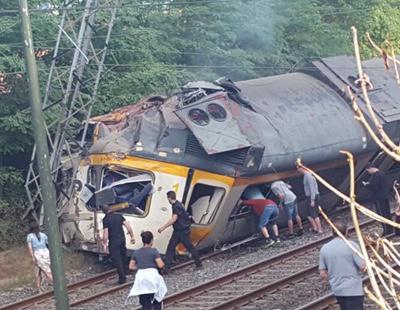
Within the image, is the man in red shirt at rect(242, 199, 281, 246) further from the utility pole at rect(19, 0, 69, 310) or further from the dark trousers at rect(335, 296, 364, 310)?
the dark trousers at rect(335, 296, 364, 310)

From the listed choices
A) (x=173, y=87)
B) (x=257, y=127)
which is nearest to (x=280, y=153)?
(x=257, y=127)

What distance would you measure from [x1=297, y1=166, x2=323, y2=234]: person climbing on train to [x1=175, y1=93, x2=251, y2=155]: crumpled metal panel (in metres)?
2.29

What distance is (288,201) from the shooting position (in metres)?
16.7

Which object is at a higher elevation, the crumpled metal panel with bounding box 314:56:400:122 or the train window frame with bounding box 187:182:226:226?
the crumpled metal panel with bounding box 314:56:400:122

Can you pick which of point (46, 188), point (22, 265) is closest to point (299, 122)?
point (22, 265)

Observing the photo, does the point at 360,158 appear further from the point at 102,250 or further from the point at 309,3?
the point at 309,3

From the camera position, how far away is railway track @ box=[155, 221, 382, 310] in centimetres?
1216

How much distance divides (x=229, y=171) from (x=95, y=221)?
260 cm

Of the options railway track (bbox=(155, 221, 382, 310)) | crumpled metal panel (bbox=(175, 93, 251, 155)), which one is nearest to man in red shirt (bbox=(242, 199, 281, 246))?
railway track (bbox=(155, 221, 382, 310))

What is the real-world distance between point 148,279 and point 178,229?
4643 millimetres

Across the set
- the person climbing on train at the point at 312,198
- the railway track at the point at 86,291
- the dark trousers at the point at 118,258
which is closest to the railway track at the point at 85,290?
the railway track at the point at 86,291

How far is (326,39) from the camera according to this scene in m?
27.7

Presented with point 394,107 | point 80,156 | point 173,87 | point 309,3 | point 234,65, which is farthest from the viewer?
point 309,3

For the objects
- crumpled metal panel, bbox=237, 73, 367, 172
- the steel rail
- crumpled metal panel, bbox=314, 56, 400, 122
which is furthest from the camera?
crumpled metal panel, bbox=314, 56, 400, 122
